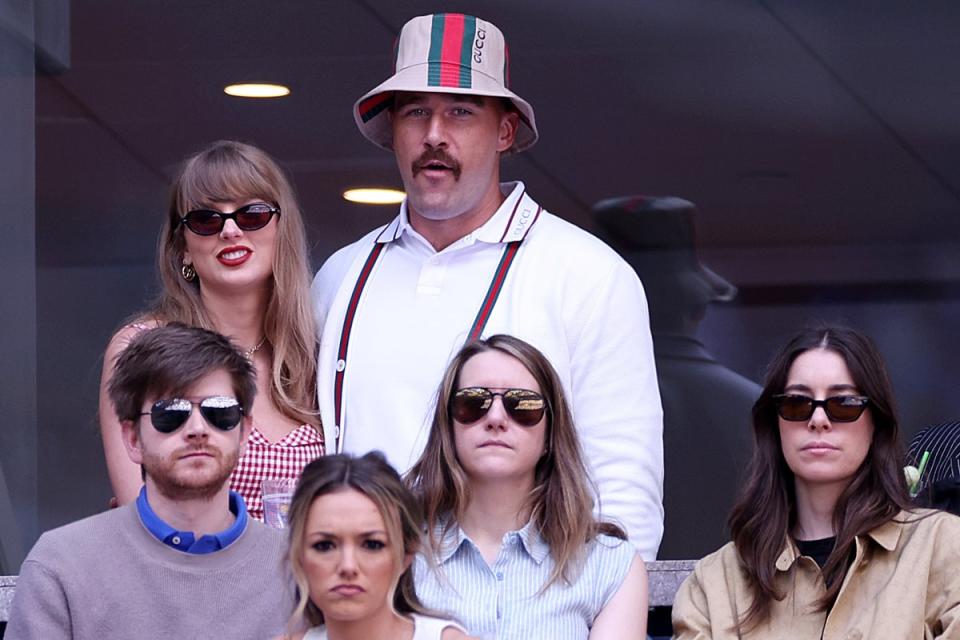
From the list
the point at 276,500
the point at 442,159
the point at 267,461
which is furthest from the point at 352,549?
the point at 442,159

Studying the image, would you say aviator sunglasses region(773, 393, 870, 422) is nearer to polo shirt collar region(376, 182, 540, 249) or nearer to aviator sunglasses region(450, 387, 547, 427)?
aviator sunglasses region(450, 387, 547, 427)

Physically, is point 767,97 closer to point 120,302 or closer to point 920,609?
→ point 120,302

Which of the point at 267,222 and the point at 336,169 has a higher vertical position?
the point at 336,169

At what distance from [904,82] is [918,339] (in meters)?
1.04

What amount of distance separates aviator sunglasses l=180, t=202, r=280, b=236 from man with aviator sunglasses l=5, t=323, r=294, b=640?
734 mm

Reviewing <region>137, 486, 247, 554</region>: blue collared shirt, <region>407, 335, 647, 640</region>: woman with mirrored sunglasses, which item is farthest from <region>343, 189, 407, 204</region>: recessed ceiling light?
<region>137, 486, 247, 554</region>: blue collared shirt

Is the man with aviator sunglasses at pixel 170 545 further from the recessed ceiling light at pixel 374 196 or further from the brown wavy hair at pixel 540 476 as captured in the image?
the recessed ceiling light at pixel 374 196

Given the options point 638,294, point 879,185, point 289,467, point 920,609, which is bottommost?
point 920,609

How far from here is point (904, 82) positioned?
7.56m

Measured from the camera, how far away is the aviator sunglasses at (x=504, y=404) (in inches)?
144

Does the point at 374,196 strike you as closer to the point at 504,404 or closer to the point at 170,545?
the point at 504,404

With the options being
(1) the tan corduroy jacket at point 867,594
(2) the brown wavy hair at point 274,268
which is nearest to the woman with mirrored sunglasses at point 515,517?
(1) the tan corduroy jacket at point 867,594

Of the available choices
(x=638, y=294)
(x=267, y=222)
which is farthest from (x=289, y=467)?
(x=638, y=294)

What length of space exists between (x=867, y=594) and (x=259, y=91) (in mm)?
4504
